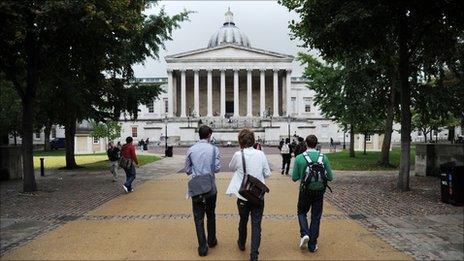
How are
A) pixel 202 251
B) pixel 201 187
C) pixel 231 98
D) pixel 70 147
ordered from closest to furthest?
pixel 202 251
pixel 201 187
pixel 70 147
pixel 231 98

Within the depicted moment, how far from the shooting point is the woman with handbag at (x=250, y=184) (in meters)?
7.40

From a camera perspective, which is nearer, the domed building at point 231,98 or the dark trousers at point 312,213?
the dark trousers at point 312,213

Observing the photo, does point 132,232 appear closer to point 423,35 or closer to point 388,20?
point 388,20

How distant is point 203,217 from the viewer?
316 inches

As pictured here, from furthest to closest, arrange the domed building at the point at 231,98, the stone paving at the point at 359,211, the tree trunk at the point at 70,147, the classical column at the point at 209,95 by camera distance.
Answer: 1. the classical column at the point at 209,95
2. the domed building at the point at 231,98
3. the tree trunk at the point at 70,147
4. the stone paving at the point at 359,211

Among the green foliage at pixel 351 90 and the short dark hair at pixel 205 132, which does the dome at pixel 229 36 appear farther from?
the short dark hair at pixel 205 132

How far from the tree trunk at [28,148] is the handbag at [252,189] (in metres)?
11.0

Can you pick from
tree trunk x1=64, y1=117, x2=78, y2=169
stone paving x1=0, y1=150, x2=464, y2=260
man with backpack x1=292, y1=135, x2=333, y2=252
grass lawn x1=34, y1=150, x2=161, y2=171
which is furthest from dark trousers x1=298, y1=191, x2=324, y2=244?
tree trunk x1=64, y1=117, x2=78, y2=169

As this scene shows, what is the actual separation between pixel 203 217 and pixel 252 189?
1091 mm

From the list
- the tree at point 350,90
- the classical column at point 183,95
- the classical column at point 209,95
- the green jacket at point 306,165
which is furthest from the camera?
the classical column at point 183,95

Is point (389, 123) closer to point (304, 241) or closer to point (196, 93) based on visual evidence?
point (304, 241)

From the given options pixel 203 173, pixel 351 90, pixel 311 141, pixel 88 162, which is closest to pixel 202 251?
pixel 203 173

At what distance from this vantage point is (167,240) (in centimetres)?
884

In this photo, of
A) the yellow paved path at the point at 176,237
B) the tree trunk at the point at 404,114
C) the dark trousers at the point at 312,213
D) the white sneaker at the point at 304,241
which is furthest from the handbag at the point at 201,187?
the tree trunk at the point at 404,114
